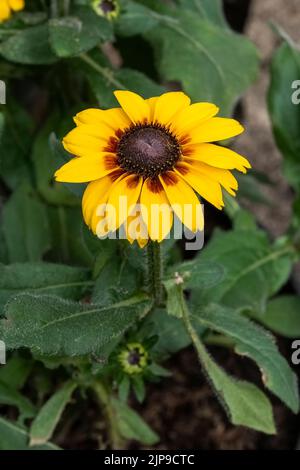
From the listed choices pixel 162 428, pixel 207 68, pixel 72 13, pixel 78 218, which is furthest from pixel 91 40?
pixel 162 428

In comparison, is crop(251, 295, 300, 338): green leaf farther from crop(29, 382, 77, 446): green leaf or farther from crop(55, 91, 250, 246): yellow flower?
crop(55, 91, 250, 246): yellow flower

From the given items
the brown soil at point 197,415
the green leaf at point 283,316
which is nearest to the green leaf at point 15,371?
the brown soil at point 197,415

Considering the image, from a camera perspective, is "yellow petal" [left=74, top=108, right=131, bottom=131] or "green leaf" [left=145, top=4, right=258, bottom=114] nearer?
"yellow petal" [left=74, top=108, right=131, bottom=131]

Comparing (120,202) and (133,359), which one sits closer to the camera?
(120,202)

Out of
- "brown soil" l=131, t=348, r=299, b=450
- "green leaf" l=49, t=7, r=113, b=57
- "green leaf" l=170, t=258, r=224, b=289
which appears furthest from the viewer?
"brown soil" l=131, t=348, r=299, b=450

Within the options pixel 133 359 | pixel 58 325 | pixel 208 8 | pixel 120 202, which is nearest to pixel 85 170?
pixel 120 202

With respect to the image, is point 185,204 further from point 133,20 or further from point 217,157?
point 133,20

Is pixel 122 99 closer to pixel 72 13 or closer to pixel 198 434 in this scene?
pixel 72 13

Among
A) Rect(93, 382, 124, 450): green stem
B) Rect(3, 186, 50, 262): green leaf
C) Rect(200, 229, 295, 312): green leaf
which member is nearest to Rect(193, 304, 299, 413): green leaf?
Rect(200, 229, 295, 312): green leaf
